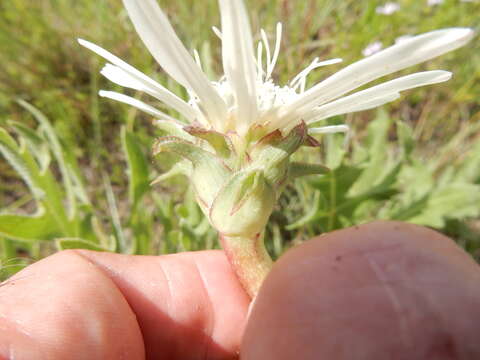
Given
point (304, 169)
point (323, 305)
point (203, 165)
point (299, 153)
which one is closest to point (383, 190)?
point (299, 153)

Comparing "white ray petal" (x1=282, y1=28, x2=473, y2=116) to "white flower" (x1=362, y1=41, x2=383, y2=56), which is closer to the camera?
"white ray petal" (x1=282, y1=28, x2=473, y2=116)

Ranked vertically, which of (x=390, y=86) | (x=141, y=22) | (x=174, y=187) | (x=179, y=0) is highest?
(x=179, y=0)

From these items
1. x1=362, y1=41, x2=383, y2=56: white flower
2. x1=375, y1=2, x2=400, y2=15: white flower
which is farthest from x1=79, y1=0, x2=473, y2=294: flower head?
x1=375, y1=2, x2=400, y2=15: white flower

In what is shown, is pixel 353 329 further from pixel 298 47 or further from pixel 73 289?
pixel 298 47

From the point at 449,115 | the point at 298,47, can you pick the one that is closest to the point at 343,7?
the point at 298,47

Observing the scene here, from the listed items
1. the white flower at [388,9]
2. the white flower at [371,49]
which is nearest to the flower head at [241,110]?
the white flower at [371,49]

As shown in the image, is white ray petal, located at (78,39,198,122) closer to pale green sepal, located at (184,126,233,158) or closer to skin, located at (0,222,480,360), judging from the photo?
pale green sepal, located at (184,126,233,158)

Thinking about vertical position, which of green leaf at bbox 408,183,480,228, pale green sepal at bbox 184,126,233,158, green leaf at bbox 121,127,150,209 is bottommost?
green leaf at bbox 408,183,480,228
